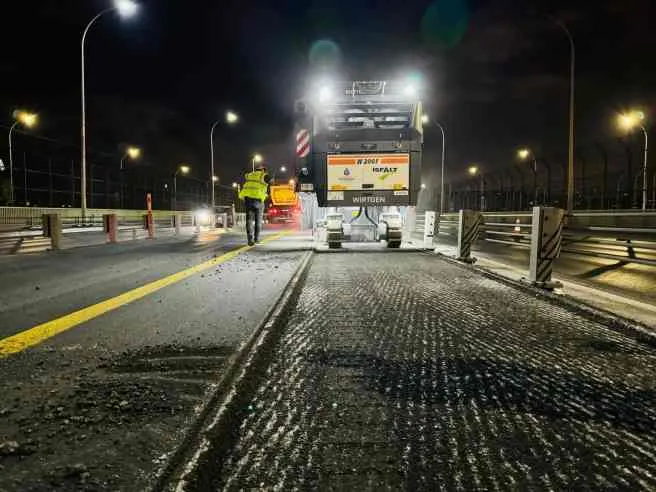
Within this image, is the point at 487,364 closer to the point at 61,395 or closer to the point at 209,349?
the point at 209,349

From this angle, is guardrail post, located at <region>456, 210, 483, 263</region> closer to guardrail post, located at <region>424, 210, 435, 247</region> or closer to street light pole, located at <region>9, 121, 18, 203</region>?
guardrail post, located at <region>424, 210, 435, 247</region>

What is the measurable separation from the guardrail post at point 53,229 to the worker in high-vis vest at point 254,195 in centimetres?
456

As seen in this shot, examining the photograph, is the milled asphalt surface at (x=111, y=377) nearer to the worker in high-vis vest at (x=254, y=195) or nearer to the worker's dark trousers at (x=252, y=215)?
the worker in high-vis vest at (x=254, y=195)

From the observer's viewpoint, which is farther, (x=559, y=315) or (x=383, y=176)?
(x=383, y=176)

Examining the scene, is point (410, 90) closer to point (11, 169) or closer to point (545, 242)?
point (545, 242)

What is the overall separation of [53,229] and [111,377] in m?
10.8

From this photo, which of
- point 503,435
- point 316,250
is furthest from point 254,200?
point 503,435

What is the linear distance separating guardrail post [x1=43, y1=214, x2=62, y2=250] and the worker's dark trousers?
4.66 metres

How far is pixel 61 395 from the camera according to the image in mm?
2389

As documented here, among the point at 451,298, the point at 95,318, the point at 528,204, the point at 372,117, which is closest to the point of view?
the point at 95,318

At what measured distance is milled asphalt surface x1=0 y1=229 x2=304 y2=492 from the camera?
1.74 meters

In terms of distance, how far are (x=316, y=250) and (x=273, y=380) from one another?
A: 852 cm

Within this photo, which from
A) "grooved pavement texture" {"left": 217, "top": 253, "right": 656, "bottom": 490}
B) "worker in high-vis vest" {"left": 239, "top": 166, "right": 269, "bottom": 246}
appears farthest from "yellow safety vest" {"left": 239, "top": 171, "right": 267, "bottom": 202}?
"grooved pavement texture" {"left": 217, "top": 253, "right": 656, "bottom": 490}

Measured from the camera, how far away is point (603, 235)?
22.0ft
